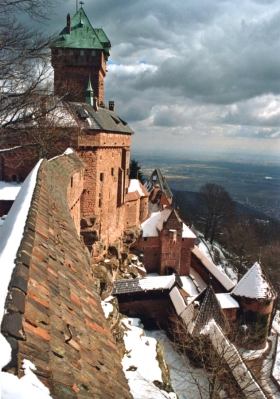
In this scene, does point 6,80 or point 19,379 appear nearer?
point 19,379

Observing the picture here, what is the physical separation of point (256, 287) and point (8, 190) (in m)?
15.9

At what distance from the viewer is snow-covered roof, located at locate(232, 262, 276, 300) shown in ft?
59.9

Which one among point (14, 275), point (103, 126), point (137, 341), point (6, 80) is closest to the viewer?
point (14, 275)

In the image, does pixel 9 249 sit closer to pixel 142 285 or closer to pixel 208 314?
pixel 208 314

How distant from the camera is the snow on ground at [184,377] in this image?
1263cm

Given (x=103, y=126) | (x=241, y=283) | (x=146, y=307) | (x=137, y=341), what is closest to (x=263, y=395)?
(x=137, y=341)

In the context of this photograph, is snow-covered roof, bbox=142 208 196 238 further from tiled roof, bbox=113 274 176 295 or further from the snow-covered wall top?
the snow-covered wall top

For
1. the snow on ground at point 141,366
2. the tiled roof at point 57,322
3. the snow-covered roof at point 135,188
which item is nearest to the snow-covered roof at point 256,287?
the snow on ground at point 141,366

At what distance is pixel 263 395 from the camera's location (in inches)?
471

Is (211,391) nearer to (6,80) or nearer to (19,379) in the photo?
(19,379)

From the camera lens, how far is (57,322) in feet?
7.89

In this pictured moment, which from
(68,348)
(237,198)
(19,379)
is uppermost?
(19,379)

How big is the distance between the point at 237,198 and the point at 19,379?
411 ft

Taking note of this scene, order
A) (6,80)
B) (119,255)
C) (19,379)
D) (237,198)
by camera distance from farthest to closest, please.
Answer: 1. (237,198)
2. (119,255)
3. (6,80)
4. (19,379)
